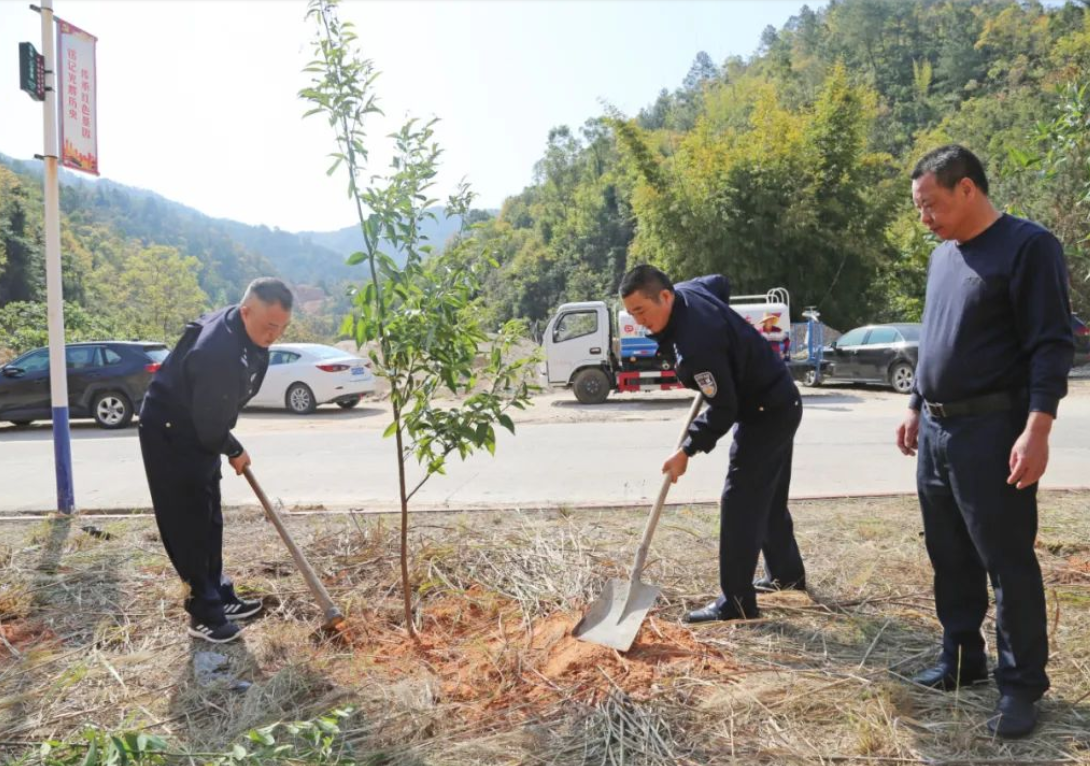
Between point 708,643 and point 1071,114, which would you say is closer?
point 708,643

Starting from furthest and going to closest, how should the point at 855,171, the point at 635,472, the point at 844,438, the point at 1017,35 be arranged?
the point at 1017,35, the point at 855,171, the point at 844,438, the point at 635,472

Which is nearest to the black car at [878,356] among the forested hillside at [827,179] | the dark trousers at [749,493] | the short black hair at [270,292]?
the forested hillside at [827,179]

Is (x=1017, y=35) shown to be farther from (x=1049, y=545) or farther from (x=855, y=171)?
(x=1049, y=545)

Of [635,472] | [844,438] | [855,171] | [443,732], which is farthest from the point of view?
[855,171]

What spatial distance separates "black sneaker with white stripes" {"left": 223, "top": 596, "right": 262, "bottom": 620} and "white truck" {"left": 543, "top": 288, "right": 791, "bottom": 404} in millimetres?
11323

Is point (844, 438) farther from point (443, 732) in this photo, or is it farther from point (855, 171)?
point (855, 171)

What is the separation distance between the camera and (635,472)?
7965 millimetres

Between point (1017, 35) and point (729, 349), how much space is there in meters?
87.2

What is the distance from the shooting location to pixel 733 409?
353 centimetres

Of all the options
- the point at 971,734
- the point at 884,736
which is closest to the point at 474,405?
the point at 884,736

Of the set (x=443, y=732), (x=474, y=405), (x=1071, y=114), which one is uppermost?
(x=1071, y=114)

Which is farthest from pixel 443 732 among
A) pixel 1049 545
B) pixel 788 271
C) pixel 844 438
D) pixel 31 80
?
pixel 788 271

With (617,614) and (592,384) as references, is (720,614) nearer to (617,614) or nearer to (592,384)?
(617,614)

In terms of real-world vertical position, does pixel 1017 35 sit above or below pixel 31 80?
above
